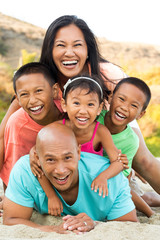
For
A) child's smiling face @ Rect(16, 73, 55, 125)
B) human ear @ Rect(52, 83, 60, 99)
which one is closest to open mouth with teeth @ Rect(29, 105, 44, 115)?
child's smiling face @ Rect(16, 73, 55, 125)

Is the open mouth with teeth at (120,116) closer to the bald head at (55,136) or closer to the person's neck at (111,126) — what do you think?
the person's neck at (111,126)

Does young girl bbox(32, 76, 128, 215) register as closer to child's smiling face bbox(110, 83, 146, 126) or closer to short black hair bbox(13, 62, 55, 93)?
child's smiling face bbox(110, 83, 146, 126)

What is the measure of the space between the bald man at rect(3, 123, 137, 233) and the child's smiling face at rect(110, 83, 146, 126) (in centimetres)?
57

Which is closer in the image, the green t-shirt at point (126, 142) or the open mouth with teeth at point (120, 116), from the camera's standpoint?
the open mouth with teeth at point (120, 116)

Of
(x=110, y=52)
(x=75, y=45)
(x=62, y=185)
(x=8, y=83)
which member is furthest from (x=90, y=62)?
(x=110, y=52)

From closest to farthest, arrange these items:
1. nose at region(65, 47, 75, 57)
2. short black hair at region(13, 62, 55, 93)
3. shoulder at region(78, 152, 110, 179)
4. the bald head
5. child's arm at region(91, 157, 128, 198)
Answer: the bald head < child's arm at region(91, 157, 128, 198) < shoulder at region(78, 152, 110, 179) < short black hair at region(13, 62, 55, 93) < nose at region(65, 47, 75, 57)

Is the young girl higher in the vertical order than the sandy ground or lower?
higher

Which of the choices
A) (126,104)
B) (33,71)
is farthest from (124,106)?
(33,71)

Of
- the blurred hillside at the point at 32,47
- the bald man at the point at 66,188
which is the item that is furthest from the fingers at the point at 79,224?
the blurred hillside at the point at 32,47

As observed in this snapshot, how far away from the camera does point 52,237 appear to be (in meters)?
2.39

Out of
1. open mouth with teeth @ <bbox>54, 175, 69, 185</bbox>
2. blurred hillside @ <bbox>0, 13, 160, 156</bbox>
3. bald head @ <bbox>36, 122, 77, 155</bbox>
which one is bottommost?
open mouth with teeth @ <bbox>54, 175, 69, 185</bbox>

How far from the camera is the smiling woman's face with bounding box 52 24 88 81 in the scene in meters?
3.87

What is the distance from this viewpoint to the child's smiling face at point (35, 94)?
3383 mm

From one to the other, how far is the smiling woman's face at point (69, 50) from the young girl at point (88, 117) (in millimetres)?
670
